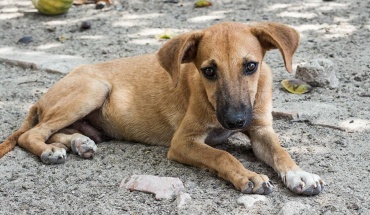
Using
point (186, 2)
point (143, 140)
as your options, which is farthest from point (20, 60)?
point (186, 2)

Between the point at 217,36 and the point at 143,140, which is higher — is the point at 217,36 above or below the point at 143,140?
above

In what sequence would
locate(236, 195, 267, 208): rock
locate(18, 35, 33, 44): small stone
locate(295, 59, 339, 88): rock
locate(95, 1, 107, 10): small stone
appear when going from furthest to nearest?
locate(95, 1, 107, 10): small stone, locate(18, 35, 33, 44): small stone, locate(295, 59, 339, 88): rock, locate(236, 195, 267, 208): rock

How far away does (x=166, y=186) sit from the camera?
446 cm

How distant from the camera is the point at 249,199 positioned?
4266 mm

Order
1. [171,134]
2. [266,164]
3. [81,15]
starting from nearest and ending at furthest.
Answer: [266,164]
[171,134]
[81,15]

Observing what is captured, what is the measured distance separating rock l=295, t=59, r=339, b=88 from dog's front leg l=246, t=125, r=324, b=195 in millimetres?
1457

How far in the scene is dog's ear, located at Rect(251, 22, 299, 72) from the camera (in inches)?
183

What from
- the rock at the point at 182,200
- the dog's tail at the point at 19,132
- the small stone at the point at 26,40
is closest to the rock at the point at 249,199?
the rock at the point at 182,200

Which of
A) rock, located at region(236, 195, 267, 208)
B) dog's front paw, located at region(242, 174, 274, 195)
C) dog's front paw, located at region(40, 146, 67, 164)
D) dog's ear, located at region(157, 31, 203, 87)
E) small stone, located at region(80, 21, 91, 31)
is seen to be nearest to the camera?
rock, located at region(236, 195, 267, 208)

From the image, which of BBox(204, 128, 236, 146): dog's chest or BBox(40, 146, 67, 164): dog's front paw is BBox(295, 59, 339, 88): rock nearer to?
BBox(204, 128, 236, 146): dog's chest

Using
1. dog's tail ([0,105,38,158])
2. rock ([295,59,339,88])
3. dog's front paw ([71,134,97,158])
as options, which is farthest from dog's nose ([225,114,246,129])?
rock ([295,59,339,88])

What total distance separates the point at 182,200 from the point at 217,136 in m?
1.03

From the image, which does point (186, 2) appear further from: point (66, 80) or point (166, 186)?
point (166, 186)

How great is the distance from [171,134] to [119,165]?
656 mm
